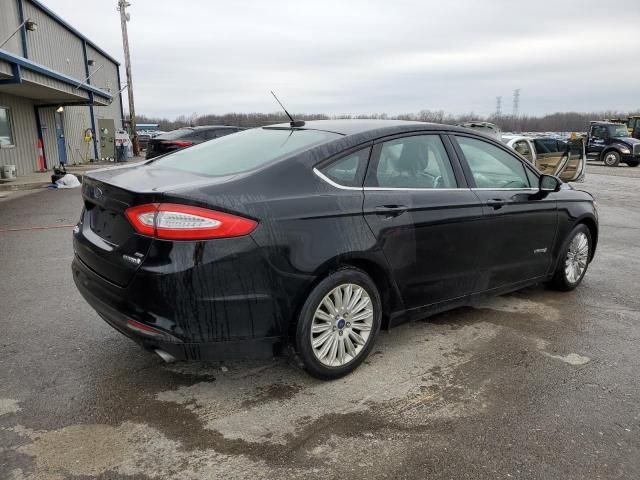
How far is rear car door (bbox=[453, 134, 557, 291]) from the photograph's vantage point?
4.10m

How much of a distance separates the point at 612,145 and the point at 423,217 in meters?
27.9

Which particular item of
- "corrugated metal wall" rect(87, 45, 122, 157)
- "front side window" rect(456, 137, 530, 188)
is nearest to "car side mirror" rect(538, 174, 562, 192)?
"front side window" rect(456, 137, 530, 188)

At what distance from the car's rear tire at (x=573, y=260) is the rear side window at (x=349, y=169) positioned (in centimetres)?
262

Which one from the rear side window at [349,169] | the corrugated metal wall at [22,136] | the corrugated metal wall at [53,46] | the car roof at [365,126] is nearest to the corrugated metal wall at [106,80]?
the corrugated metal wall at [53,46]

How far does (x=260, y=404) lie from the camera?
3.05m

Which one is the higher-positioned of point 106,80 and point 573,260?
point 106,80

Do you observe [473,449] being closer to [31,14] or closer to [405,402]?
[405,402]

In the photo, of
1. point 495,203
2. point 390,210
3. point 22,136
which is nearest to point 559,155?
point 495,203

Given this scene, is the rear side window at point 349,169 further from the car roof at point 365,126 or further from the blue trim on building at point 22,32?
the blue trim on building at point 22,32

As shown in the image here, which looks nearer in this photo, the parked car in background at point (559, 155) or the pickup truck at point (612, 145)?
the parked car in background at point (559, 155)

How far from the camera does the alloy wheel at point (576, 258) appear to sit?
5105mm

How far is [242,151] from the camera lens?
141 inches

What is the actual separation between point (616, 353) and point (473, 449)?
6.12 ft

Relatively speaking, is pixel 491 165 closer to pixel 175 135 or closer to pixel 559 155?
pixel 559 155
